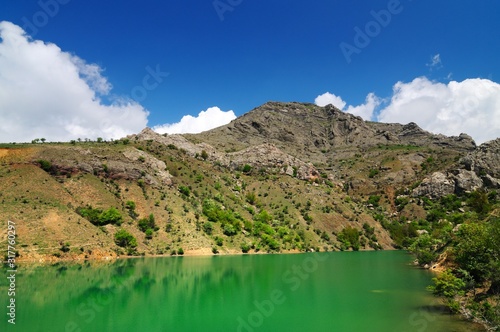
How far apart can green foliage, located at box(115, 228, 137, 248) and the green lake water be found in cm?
2056

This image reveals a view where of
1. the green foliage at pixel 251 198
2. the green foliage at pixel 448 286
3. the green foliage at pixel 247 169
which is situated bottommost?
the green foliage at pixel 448 286

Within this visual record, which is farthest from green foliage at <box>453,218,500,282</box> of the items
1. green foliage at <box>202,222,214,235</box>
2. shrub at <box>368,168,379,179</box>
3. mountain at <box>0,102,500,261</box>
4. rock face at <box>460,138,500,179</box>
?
shrub at <box>368,168,379,179</box>

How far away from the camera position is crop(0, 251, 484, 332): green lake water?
2188cm

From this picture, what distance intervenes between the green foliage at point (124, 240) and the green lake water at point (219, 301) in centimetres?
2056

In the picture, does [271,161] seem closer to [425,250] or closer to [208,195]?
[208,195]

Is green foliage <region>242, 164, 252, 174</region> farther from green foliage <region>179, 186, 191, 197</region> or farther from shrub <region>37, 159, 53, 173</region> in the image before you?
shrub <region>37, 159, 53, 173</region>

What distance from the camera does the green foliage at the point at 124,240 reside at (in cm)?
6656

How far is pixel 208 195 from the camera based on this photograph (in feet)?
326

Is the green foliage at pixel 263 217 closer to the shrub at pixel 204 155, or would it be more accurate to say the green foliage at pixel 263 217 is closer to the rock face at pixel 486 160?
the shrub at pixel 204 155

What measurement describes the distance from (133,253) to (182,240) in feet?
36.5

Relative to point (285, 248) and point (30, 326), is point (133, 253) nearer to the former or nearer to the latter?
point (285, 248)

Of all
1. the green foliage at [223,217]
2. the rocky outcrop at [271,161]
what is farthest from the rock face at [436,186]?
the green foliage at [223,217]

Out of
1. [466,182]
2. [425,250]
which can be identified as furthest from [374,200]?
[425,250]

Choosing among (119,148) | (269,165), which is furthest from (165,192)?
(269,165)
